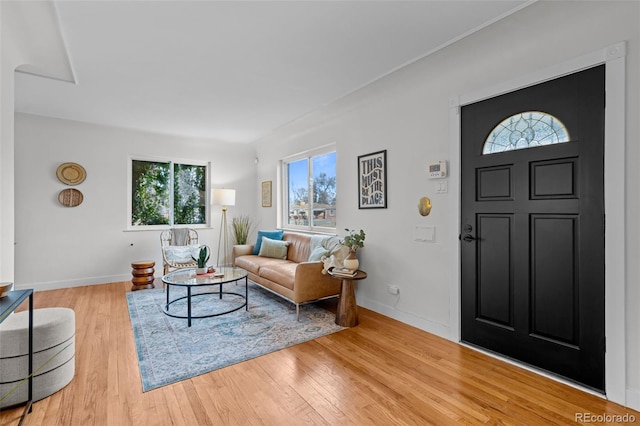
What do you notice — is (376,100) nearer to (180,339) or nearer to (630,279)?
(630,279)

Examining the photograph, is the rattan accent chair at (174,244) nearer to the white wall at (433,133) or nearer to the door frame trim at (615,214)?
the white wall at (433,133)

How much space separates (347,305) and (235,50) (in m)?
2.59

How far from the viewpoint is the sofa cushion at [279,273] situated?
3480 mm

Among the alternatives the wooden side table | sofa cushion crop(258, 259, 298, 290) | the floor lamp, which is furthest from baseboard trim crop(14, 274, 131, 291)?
the wooden side table

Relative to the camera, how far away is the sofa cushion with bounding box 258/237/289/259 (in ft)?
15.1

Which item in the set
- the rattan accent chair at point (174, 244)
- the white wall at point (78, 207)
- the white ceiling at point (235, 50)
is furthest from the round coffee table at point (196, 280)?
the white ceiling at point (235, 50)

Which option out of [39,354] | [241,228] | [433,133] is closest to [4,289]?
[39,354]

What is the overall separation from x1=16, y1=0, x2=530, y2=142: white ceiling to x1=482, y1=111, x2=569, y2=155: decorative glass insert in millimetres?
760

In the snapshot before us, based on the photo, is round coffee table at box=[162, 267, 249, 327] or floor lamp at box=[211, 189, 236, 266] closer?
round coffee table at box=[162, 267, 249, 327]

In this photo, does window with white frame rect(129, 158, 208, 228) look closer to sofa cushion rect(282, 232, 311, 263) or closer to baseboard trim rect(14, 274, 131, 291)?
baseboard trim rect(14, 274, 131, 291)

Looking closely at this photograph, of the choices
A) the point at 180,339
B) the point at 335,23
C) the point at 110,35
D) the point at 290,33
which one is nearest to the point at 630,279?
the point at 335,23

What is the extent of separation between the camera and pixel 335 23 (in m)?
2.18

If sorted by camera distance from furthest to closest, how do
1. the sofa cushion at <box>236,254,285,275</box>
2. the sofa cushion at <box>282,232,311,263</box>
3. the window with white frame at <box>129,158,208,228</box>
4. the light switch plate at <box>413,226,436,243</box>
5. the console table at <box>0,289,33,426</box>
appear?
the window with white frame at <box>129,158,208,228</box> < the sofa cushion at <box>282,232,311,263</box> < the sofa cushion at <box>236,254,285,275</box> < the light switch plate at <box>413,226,436,243</box> < the console table at <box>0,289,33,426</box>

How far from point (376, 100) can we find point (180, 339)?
3.26 metres
